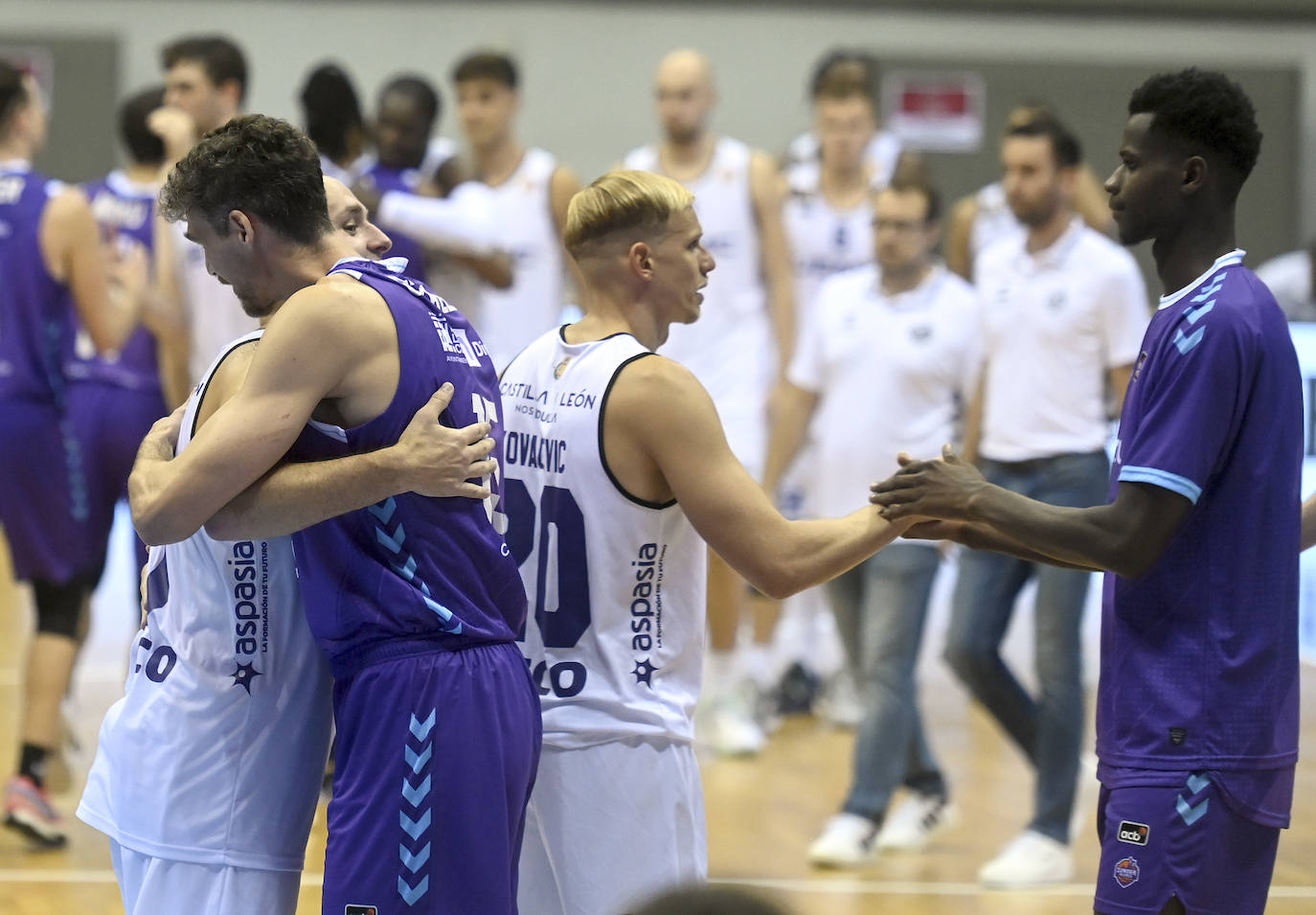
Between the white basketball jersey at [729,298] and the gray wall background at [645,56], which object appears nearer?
the white basketball jersey at [729,298]

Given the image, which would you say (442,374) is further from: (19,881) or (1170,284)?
(19,881)

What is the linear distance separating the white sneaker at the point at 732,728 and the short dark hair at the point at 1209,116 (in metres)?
4.30

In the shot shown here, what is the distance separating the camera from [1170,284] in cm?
287

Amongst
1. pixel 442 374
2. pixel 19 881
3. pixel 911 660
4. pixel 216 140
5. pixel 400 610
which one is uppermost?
pixel 216 140

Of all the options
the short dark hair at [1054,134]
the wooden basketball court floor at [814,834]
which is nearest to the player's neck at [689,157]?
the short dark hair at [1054,134]

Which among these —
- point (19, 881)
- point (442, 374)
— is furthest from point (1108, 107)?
point (442, 374)

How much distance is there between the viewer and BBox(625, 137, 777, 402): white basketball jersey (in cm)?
702

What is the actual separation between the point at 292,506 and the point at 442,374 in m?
0.32

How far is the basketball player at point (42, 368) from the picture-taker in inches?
223

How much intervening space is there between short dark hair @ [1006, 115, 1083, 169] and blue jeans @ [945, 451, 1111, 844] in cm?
98

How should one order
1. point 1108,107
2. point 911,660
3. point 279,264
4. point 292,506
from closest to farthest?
point 292,506
point 279,264
point 911,660
point 1108,107

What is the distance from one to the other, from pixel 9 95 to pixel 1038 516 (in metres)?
4.21

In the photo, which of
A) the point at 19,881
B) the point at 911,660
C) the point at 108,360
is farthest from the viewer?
the point at 108,360

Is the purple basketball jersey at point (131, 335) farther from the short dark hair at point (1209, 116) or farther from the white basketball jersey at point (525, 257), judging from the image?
the short dark hair at point (1209, 116)
